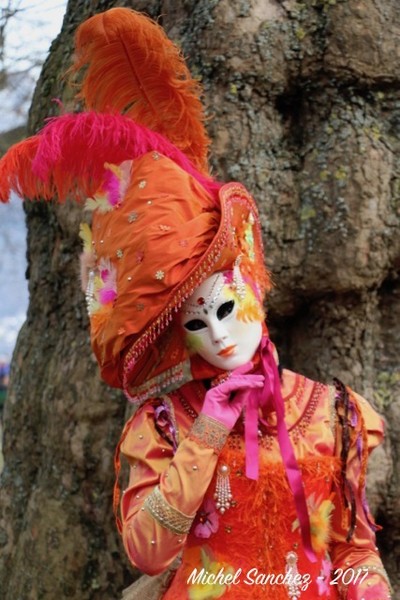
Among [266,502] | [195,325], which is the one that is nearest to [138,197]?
[195,325]

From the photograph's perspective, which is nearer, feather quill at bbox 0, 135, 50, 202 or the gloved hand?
the gloved hand

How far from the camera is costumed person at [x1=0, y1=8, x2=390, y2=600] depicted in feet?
6.72

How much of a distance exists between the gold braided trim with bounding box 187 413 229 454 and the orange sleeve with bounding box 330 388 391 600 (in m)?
0.33

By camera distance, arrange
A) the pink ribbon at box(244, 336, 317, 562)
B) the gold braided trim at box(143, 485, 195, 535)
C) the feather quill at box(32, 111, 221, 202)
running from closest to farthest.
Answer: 1. the gold braided trim at box(143, 485, 195, 535)
2. the pink ribbon at box(244, 336, 317, 562)
3. the feather quill at box(32, 111, 221, 202)

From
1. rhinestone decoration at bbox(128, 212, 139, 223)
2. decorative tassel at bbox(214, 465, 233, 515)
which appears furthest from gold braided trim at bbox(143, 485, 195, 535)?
rhinestone decoration at bbox(128, 212, 139, 223)

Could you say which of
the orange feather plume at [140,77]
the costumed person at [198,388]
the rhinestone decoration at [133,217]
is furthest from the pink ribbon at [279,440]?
the orange feather plume at [140,77]

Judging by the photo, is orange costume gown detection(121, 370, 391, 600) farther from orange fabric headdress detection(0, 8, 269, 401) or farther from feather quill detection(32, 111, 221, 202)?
feather quill detection(32, 111, 221, 202)

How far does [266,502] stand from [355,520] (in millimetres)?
229

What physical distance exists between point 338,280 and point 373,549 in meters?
0.88

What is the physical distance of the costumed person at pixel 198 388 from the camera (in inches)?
80.6

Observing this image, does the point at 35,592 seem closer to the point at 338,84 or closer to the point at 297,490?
the point at 297,490

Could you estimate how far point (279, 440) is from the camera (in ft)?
6.88

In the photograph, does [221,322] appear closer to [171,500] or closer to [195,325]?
[195,325]

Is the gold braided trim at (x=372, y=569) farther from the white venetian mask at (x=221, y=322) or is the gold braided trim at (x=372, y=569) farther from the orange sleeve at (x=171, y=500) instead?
the white venetian mask at (x=221, y=322)
